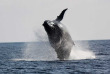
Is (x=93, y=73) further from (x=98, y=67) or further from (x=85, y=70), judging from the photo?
(x=98, y=67)

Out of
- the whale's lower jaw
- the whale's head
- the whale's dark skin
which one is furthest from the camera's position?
the whale's lower jaw

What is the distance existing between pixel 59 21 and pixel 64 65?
15.7 ft

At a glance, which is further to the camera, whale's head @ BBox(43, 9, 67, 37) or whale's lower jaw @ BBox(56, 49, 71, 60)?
whale's lower jaw @ BBox(56, 49, 71, 60)

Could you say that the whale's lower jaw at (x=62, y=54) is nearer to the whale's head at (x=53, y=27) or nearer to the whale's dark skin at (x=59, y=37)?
the whale's dark skin at (x=59, y=37)

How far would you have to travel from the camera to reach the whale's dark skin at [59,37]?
35.3 m

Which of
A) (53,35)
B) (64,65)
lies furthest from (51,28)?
(64,65)

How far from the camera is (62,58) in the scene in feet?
123

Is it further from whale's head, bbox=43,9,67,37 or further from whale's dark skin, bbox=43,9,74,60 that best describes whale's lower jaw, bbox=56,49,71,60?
whale's head, bbox=43,9,67,37

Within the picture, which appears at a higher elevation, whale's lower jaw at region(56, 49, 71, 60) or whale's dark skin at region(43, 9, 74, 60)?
whale's dark skin at region(43, 9, 74, 60)

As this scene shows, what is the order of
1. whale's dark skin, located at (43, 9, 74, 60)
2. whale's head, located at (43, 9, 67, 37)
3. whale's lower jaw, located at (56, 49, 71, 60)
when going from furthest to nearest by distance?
whale's lower jaw, located at (56, 49, 71, 60)
whale's dark skin, located at (43, 9, 74, 60)
whale's head, located at (43, 9, 67, 37)

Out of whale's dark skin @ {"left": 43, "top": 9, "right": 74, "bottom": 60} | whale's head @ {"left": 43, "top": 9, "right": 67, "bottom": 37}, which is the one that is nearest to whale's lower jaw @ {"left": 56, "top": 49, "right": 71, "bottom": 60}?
whale's dark skin @ {"left": 43, "top": 9, "right": 74, "bottom": 60}

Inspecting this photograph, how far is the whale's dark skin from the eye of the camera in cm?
3534

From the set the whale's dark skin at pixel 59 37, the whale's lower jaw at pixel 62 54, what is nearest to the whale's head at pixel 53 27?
the whale's dark skin at pixel 59 37

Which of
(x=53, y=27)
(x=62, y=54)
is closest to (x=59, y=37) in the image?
(x=53, y=27)
